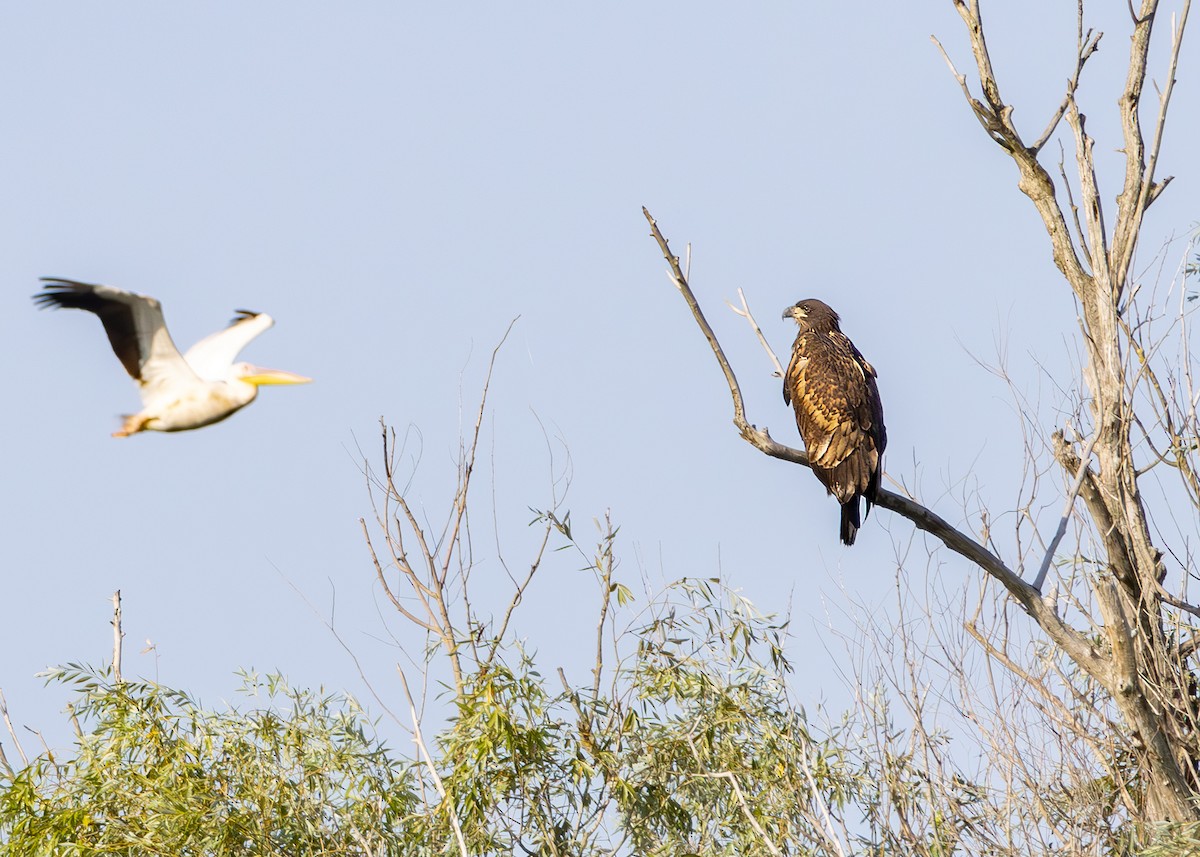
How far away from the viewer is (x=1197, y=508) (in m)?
6.77

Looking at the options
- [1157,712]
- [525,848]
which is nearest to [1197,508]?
[1157,712]

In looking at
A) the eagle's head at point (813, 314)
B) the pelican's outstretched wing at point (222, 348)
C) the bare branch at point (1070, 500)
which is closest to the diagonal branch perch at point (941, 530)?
the bare branch at point (1070, 500)

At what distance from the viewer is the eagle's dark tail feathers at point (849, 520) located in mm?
6668

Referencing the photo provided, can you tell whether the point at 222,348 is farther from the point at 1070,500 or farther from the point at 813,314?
the point at 813,314

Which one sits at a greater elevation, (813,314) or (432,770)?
(813,314)

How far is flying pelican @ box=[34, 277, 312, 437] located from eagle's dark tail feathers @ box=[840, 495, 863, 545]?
4.65m

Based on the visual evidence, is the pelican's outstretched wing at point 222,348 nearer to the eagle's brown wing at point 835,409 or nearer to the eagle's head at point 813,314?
the eagle's brown wing at point 835,409

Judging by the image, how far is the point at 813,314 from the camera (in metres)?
7.85

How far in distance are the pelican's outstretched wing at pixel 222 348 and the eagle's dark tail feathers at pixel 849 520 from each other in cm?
469

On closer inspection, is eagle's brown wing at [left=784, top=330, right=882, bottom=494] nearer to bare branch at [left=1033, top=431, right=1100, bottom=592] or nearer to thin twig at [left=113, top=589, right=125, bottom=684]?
bare branch at [left=1033, top=431, right=1100, bottom=592]

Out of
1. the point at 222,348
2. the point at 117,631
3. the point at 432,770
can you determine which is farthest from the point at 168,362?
the point at 117,631

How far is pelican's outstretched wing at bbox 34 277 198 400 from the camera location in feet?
6.49

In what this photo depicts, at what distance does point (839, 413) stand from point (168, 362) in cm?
525

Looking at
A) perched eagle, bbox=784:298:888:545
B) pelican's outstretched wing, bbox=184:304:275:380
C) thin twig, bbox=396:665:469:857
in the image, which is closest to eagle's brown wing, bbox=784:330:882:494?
perched eagle, bbox=784:298:888:545
